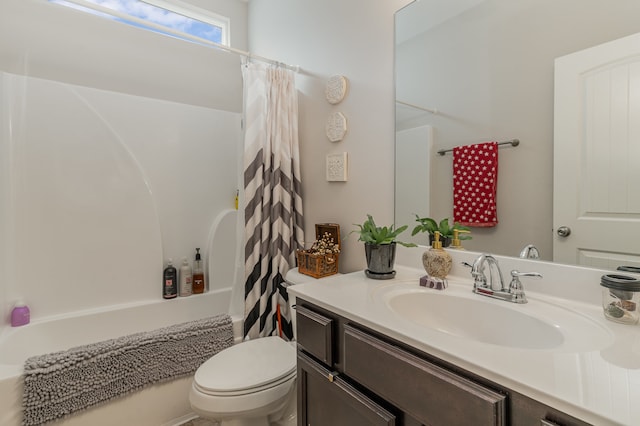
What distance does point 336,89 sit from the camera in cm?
164

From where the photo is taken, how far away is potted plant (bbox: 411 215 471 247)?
3.94 feet

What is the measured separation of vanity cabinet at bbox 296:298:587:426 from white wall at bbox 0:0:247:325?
5.35 ft

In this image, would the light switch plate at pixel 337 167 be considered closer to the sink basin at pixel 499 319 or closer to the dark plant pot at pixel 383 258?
the dark plant pot at pixel 383 258

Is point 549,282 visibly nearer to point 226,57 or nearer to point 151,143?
point 151,143

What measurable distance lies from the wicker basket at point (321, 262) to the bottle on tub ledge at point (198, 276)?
1108 mm

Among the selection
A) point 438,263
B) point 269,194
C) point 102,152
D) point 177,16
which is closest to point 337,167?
point 269,194

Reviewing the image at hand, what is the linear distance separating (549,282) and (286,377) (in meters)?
1.05

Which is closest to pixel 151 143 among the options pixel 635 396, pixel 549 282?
pixel 549 282

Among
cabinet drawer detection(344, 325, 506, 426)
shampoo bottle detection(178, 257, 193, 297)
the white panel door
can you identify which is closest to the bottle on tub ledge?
shampoo bottle detection(178, 257, 193, 297)

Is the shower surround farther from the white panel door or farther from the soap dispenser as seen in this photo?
the white panel door

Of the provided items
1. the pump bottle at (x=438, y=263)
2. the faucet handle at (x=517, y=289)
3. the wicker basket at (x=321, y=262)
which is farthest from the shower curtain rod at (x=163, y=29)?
the faucet handle at (x=517, y=289)

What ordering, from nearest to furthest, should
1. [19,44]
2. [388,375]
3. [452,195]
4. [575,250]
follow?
1. [388,375]
2. [575,250]
3. [452,195]
4. [19,44]

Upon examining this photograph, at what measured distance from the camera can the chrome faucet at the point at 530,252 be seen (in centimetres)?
100

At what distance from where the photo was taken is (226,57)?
8.13ft
